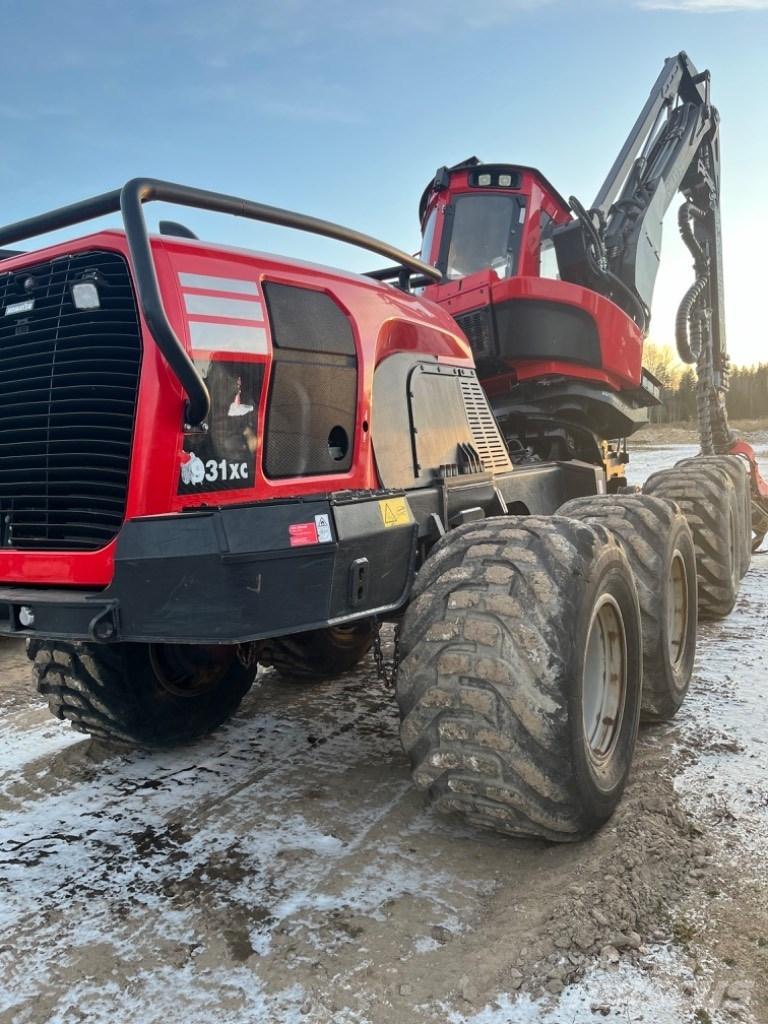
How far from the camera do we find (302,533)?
229 centimetres

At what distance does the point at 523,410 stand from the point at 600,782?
3382mm

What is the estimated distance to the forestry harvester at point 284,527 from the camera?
232cm

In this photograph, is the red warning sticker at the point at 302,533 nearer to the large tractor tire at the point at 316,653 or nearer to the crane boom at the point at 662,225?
the large tractor tire at the point at 316,653

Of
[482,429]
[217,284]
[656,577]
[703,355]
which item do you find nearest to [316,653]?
[482,429]

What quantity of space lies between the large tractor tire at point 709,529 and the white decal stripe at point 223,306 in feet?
12.0

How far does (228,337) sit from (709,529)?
3983 millimetres

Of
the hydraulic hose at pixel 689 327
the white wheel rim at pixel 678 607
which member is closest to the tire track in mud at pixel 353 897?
the white wheel rim at pixel 678 607

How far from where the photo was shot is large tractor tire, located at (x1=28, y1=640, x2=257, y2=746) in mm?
3213

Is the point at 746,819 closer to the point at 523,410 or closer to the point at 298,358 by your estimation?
the point at 298,358

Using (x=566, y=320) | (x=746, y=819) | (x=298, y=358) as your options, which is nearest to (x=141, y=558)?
(x=298, y=358)

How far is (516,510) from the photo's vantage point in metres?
4.45

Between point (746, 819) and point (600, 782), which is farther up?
point (600, 782)

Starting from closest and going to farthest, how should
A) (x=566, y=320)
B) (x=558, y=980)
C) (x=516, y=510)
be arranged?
(x=558, y=980)
(x=516, y=510)
(x=566, y=320)

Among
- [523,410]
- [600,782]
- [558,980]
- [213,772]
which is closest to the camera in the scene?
[558,980]
